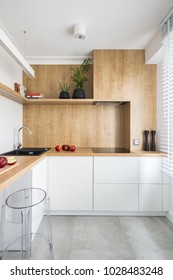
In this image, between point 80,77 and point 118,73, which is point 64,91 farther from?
point 118,73

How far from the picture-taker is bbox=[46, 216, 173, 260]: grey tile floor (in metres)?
1.78

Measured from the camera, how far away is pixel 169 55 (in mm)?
2191

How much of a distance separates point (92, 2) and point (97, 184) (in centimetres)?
203

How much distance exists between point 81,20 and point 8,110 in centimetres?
143

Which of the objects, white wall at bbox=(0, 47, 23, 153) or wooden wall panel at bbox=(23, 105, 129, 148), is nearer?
white wall at bbox=(0, 47, 23, 153)

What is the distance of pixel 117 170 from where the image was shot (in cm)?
254

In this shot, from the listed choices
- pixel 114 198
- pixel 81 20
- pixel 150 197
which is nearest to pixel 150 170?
pixel 150 197

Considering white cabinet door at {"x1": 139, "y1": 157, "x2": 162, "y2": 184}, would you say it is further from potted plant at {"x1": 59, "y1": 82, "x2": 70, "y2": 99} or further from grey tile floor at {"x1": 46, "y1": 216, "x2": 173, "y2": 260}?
potted plant at {"x1": 59, "y1": 82, "x2": 70, "y2": 99}

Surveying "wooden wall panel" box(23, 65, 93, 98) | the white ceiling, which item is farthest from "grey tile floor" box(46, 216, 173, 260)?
the white ceiling

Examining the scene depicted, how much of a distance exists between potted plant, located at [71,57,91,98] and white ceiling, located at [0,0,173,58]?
0.80ft

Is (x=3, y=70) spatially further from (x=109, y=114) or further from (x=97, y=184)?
(x=97, y=184)

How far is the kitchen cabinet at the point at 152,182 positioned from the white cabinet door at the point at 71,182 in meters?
0.68
